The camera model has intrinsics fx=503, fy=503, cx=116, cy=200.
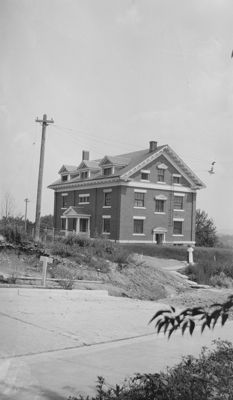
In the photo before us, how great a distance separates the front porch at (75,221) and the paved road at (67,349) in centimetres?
2548

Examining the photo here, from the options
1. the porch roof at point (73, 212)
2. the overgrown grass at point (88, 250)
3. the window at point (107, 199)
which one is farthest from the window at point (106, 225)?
the overgrown grass at point (88, 250)

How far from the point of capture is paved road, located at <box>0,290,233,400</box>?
415cm

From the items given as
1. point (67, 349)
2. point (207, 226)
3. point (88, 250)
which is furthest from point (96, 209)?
point (67, 349)

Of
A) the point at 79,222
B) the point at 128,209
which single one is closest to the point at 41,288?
the point at 128,209

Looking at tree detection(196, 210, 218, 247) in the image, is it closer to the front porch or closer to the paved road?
the paved road

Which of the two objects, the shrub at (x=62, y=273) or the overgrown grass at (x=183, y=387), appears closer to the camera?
the overgrown grass at (x=183, y=387)

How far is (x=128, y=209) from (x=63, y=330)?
26.5 meters

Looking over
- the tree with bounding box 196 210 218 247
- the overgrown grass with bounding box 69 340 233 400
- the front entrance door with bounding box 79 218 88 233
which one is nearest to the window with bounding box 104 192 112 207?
the front entrance door with bounding box 79 218 88 233

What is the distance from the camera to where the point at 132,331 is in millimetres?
7348

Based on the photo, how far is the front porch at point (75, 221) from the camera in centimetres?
3469

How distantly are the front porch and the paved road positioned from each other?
25.5 m

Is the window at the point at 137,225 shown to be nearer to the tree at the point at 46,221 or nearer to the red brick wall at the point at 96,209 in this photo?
the red brick wall at the point at 96,209

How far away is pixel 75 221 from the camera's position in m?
37.6

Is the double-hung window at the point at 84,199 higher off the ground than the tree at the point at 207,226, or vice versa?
the double-hung window at the point at 84,199
